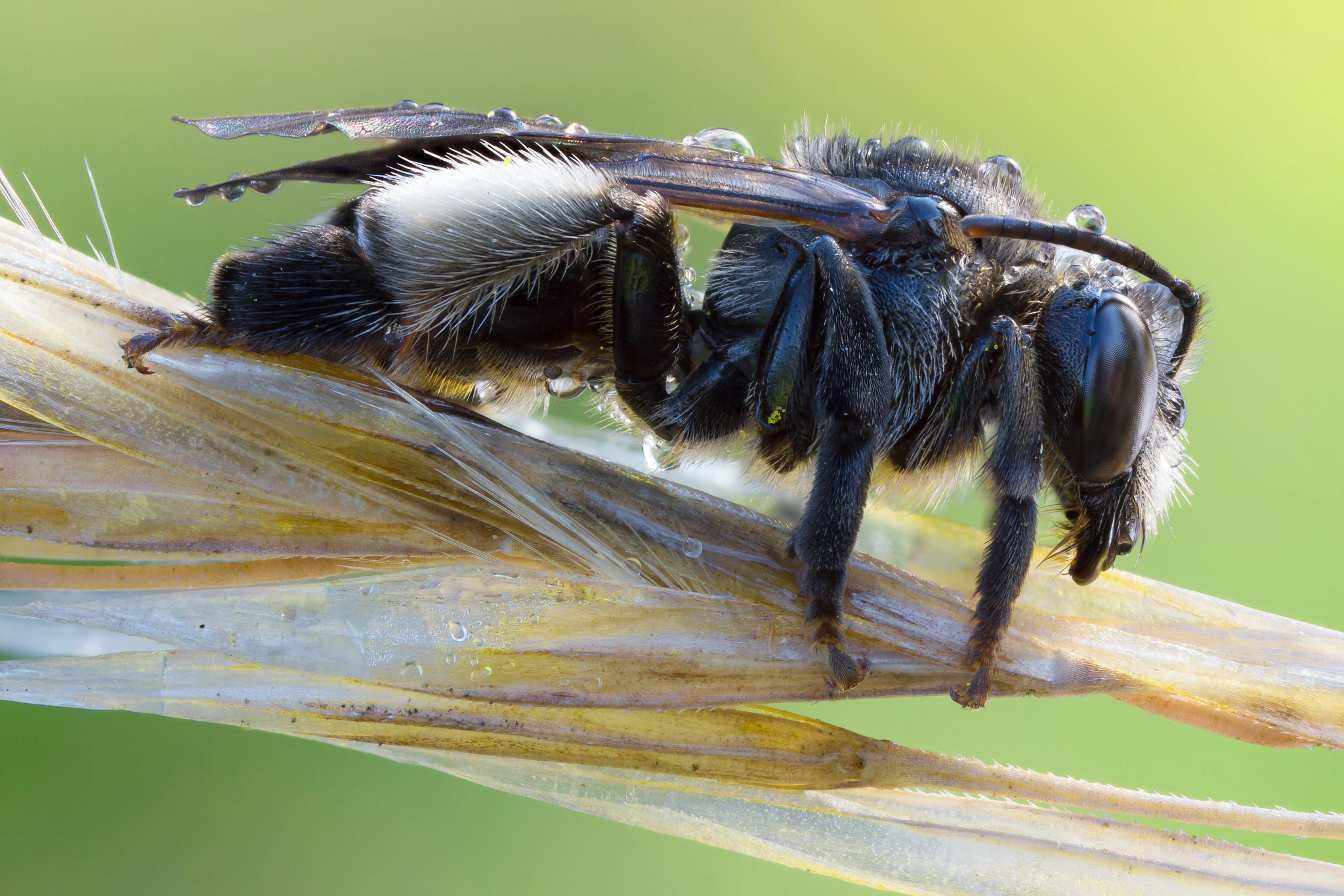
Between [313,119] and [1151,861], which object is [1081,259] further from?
[313,119]

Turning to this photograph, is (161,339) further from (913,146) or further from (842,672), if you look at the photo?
(913,146)

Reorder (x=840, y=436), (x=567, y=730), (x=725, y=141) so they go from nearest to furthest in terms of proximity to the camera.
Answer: (x=567, y=730), (x=840, y=436), (x=725, y=141)

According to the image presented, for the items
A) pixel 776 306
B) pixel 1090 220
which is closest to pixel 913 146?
pixel 1090 220

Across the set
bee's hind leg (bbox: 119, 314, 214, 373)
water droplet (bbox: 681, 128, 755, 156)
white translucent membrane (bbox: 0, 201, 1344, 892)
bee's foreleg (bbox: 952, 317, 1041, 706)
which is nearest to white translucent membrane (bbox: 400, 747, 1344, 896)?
white translucent membrane (bbox: 0, 201, 1344, 892)

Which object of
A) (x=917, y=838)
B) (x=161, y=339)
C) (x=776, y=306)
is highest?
(x=776, y=306)

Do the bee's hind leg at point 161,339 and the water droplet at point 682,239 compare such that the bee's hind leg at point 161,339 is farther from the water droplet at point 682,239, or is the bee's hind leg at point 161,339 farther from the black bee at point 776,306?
the water droplet at point 682,239

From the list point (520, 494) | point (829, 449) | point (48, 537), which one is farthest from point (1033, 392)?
point (48, 537)

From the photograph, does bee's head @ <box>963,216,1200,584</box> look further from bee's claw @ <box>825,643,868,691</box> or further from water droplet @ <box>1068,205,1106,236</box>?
bee's claw @ <box>825,643,868,691</box>
